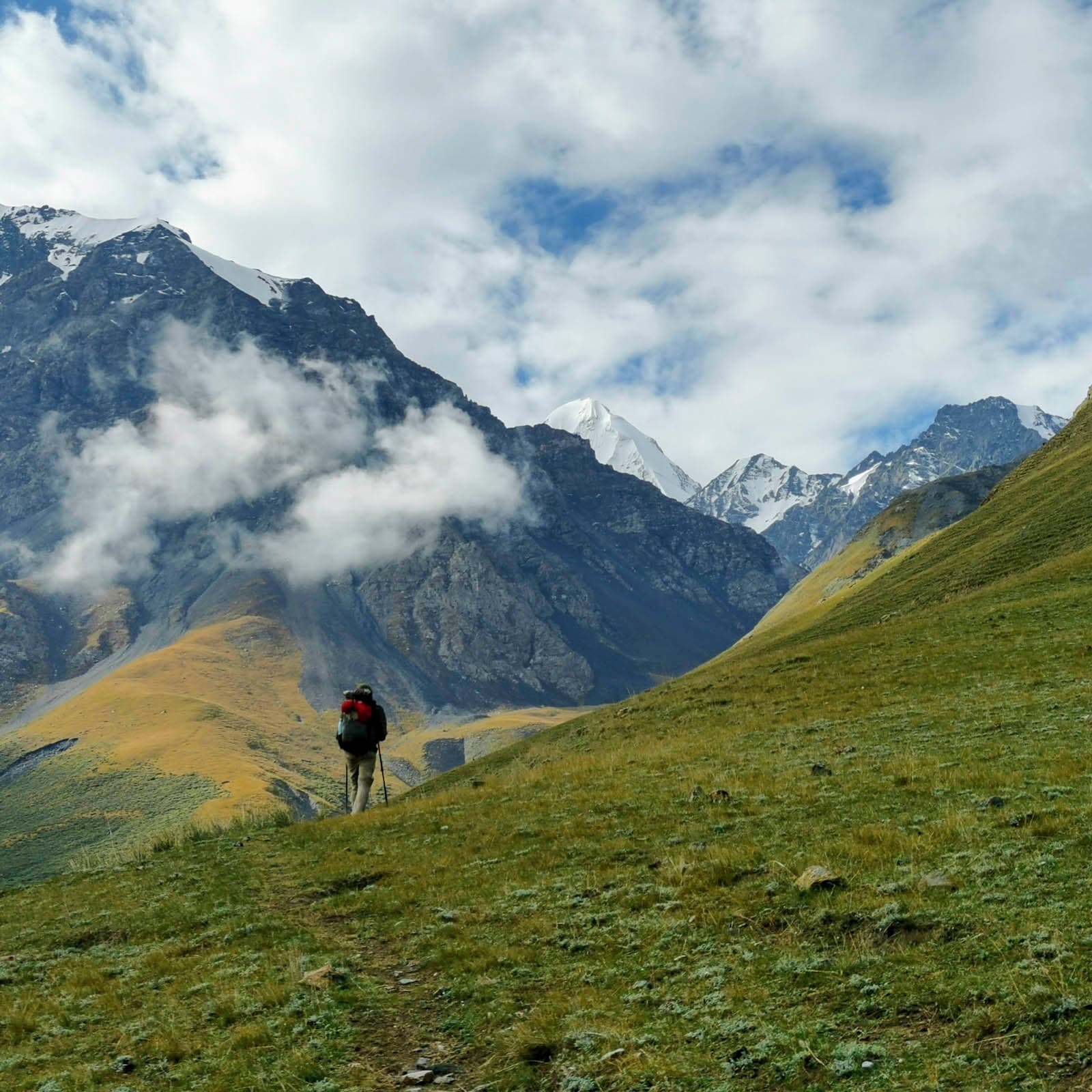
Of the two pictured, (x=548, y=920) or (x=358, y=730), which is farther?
(x=358, y=730)

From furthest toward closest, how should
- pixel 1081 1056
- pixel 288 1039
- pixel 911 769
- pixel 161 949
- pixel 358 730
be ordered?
pixel 358 730, pixel 911 769, pixel 161 949, pixel 288 1039, pixel 1081 1056

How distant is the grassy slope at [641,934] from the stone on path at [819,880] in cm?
17

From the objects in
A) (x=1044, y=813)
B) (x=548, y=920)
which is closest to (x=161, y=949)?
(x=548, y=920)

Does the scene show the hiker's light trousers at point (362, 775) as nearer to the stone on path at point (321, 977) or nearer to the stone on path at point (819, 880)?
the stone on path at point (321, 977)

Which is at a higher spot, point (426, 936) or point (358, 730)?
point (358, 730)

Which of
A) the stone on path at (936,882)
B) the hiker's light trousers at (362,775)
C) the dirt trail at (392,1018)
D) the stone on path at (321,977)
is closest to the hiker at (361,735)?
the hiker's light trousers at (362,775)

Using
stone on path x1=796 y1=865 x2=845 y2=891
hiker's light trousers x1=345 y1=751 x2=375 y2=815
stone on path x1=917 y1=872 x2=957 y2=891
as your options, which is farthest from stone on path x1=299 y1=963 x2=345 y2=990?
hiker's light trousers x1=345 y1=751 x2=375 y2=815

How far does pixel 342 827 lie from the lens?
2659 cm

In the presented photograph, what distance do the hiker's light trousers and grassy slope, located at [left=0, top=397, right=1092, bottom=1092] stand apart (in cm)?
275

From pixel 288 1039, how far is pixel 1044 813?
12174 mm

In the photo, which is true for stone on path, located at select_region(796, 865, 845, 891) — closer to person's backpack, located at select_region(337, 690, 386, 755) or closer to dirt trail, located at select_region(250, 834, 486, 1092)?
dirt trail, located at select_region(250, 834, 486, 1092)

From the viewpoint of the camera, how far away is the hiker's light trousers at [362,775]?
31188 mm

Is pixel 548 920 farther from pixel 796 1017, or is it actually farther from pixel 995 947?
pixel 995 947

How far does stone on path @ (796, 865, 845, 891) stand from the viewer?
12461 millimetres
